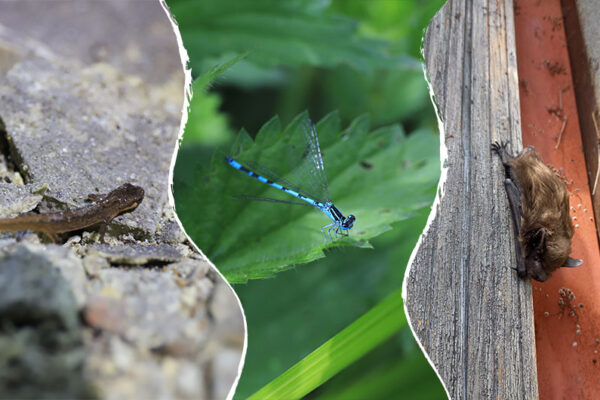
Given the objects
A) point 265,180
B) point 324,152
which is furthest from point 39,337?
point 324,152

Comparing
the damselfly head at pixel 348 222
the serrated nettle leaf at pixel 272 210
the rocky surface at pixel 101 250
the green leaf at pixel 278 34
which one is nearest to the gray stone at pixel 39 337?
the rocky surface at pixel 101 250

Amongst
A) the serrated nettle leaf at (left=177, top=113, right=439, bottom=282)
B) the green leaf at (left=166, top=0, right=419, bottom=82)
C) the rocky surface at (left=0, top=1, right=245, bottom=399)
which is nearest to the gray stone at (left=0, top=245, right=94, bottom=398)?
the rocky surface at (left=0, top=1, right=245, bottom=399)

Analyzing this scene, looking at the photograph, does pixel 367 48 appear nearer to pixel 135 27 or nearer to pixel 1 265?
pixel 135 27

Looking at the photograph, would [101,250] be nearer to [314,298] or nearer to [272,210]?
[272,210]

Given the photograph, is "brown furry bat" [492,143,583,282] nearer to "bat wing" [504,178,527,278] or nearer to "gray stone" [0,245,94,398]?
"bat wing" [504,178,527,278]

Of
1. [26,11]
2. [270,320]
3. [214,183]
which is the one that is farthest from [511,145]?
[26,11]

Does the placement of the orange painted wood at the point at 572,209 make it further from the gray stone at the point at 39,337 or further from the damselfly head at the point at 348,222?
the gray stone at the point at 39,337

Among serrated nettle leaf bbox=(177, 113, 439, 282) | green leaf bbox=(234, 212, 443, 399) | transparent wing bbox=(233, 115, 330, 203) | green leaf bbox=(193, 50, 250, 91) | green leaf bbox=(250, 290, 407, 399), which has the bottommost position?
green leaf bbox=(234, 212, 443, 399)
